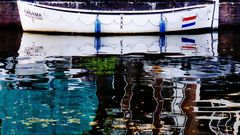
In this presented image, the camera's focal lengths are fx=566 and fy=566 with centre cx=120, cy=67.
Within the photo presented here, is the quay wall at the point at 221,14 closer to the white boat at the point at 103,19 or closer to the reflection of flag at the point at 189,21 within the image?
the white boat at the point at 103,19

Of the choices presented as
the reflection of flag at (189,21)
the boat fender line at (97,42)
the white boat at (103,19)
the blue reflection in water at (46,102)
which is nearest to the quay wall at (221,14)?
the white boat at (103,19)

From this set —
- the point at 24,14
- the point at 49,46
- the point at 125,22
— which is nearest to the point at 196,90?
the point at 49,46

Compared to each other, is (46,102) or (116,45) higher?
(116,45)

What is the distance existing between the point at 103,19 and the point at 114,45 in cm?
600

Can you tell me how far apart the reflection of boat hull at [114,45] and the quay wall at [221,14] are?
3.19 metres

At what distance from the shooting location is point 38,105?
13641 mm

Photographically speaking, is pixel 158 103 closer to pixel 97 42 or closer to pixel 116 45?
pixel 116 45

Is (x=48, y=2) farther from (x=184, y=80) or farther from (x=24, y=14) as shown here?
(x=184, y=80)

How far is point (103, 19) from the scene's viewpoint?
115 feet

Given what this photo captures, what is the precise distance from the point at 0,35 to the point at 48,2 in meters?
5.35

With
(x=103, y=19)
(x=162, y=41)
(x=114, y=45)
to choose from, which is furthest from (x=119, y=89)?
(x=103, y=19)

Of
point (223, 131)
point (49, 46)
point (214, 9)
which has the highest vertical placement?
point (214, 9)

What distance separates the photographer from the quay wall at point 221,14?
38031 mm

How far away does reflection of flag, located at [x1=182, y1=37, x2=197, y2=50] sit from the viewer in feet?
90.5
